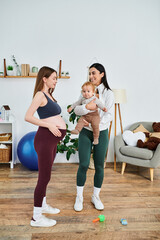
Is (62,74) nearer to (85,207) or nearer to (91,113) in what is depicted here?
(91,113)

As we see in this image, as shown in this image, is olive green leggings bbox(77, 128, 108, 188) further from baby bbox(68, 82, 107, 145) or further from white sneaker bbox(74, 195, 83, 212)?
white sneaker bbox(74, 195, 83, 212)

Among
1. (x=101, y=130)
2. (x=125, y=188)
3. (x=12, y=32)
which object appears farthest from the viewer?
(x=12, y=32)

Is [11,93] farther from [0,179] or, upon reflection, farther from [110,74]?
[110,74]

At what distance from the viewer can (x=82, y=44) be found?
387 centimetres

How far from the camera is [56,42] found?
3.82 m

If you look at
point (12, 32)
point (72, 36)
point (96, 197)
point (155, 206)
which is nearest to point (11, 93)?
point (12, 32)

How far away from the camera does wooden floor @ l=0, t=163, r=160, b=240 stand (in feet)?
6.24

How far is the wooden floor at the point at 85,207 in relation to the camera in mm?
1901

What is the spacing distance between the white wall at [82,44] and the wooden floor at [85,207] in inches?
42.9

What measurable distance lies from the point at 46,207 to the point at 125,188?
43.4 inches

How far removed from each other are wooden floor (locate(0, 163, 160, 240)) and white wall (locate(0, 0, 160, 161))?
1089 mm

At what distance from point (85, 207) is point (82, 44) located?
2.65m

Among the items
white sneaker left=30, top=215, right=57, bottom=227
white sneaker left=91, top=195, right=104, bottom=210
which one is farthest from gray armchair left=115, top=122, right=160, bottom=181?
white sneaker left=30, top=215, right=57, bottom=227

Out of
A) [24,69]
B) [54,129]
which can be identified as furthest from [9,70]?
[54,129]
